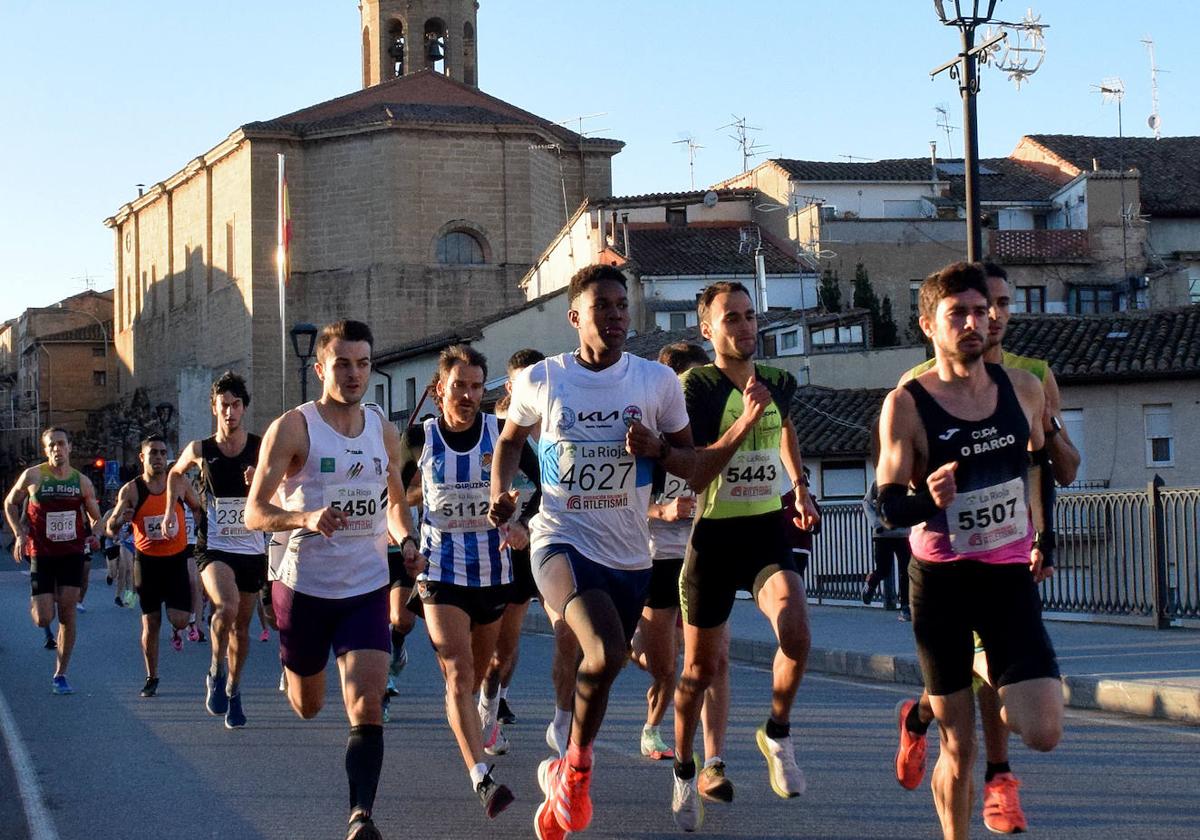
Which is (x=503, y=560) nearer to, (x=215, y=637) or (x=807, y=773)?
A: (x=807, y=773)

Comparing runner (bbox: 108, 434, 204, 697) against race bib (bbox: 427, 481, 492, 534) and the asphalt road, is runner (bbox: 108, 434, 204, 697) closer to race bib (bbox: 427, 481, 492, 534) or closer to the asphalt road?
the asphalt road

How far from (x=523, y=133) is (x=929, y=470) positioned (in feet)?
227

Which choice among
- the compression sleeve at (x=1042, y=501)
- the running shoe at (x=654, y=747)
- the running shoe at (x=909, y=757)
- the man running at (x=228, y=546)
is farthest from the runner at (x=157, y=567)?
the compression sleeve at (x=1042, y=501)

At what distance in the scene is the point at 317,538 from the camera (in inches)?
296

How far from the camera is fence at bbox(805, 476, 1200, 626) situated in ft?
55.8

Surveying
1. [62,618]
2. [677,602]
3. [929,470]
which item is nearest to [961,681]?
[929,470]

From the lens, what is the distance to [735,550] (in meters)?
7.71

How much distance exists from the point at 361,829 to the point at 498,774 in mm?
2467

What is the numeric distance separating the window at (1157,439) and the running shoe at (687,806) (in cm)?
3509

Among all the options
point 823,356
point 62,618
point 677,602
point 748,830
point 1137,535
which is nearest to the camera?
point 748,830

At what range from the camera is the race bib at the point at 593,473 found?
6988mm

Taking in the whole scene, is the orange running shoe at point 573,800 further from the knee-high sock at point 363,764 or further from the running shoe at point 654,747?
the running shoe at point 654,747

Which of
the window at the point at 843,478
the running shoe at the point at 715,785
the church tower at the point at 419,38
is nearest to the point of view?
the running shoe at the point at 715,785

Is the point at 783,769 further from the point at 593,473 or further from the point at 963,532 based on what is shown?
the point at 963,532
